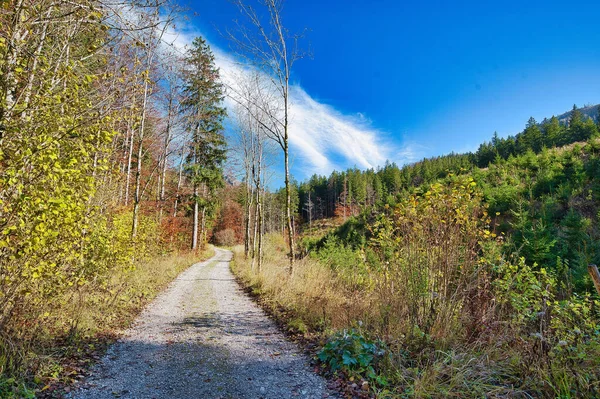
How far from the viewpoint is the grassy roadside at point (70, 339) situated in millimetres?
3162

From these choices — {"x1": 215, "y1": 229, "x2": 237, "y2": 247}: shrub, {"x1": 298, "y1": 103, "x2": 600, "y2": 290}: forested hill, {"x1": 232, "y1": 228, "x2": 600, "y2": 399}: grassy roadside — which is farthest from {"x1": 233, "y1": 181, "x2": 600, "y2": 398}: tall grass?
{"x1": 215, "y1": 229, "x2": 237, "y2": 247}: shrub

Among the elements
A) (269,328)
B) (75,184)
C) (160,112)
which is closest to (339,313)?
(269,328)

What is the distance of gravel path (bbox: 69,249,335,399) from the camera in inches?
134

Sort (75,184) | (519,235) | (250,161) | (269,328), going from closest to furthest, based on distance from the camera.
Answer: (75,184) → (269,328) → (519,235) → (250,161)

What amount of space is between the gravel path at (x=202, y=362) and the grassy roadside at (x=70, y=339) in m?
0.22

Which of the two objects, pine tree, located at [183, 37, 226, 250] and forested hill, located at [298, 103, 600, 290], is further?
pine tree, located at [183, 37, 226, 250]

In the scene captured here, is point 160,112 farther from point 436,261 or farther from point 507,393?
point 507,393

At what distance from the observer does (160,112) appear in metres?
12.6

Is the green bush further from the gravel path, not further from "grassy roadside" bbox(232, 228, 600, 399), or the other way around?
the gravel path

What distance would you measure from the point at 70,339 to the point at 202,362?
192 cm

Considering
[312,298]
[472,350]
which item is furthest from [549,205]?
[472,350]

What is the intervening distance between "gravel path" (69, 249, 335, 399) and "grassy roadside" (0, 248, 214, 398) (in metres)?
0.22

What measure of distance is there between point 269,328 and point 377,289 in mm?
2428

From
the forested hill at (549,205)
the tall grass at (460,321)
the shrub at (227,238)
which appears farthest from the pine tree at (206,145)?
the shrub at (227,238)
